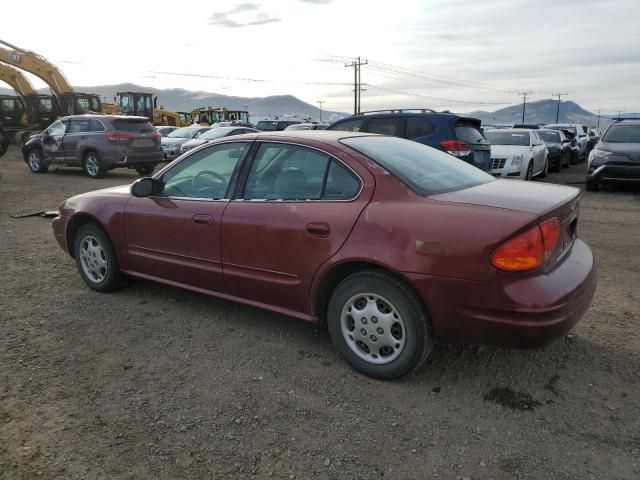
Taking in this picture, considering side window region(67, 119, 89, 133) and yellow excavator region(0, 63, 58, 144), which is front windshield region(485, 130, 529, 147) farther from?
yellow excavator region(0, 63, 58, 144)

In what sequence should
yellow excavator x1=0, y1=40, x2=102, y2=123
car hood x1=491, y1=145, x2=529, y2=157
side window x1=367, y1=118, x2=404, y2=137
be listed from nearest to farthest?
side window x1=367, y1=118, x2=404, y2=137 < car hood x1=491, y1=145, x2=529, y2=157 < yellow excavator x1=0, y1=40, x2=102, y2=123

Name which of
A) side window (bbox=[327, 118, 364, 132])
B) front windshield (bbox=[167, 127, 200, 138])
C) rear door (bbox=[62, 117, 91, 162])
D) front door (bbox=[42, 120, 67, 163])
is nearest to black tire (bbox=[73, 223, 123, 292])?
side window (bbox=[327, 118, 364, 132])

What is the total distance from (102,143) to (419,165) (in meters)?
12.2

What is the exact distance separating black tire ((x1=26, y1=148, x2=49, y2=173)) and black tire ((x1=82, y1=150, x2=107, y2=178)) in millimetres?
2247

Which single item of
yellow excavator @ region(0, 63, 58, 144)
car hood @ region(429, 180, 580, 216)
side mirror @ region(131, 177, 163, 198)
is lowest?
side mirror @ region(131, 177, 163, 198)

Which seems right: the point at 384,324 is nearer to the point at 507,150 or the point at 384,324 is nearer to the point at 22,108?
the point at 507,150

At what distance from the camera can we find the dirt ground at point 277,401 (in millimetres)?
2533

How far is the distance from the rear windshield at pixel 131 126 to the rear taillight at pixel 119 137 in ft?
0.45

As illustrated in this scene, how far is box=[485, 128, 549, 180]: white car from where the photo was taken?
39.2 feet

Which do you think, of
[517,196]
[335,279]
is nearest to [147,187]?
[335,279]

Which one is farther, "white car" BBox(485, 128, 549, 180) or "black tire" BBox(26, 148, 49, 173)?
"black tire" BBox(26, 148, 49, 173)

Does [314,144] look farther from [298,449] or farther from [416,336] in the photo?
[298,449]

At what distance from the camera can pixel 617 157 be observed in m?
11.2

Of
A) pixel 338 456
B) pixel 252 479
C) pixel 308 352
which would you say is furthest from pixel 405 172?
pixel 252 479
